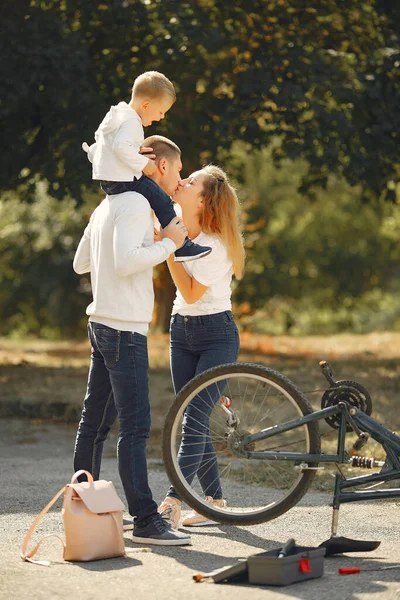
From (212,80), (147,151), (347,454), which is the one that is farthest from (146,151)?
(212,80)

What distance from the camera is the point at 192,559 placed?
4961mm

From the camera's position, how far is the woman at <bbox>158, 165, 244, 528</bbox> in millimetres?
5598

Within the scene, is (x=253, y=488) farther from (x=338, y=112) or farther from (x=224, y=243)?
(x=338, y=112)

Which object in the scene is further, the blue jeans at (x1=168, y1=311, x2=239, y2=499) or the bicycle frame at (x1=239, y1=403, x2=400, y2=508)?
the blue jeans at (x1=168, y1=311, x2=239, y2=499)

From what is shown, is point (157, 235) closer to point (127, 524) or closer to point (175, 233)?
point (175, 233)

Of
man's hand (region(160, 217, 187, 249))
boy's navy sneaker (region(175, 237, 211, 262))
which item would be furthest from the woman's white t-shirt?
man's hand (region(160, 217, 187, 249))

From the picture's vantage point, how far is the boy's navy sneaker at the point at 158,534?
5242 millimetres

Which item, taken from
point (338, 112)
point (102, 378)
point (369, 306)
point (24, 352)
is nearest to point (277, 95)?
point (338, 112)

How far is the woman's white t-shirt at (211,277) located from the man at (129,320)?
1.23 feet

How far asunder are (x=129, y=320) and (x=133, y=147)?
0.82 meters

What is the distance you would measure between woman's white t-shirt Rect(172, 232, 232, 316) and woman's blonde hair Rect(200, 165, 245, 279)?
0.12 feet

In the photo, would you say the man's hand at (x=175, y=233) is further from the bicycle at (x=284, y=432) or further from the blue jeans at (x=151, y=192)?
Result: the bicycle at (x=284, y=432)

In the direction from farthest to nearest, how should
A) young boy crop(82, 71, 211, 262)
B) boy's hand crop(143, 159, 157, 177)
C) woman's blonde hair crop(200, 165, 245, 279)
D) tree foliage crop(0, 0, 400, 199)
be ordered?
tree foliage crop(0, 0, 400, 199)
woman's blonde hair crop(200, 165, 245, 279)
boy's hand crop(143, 159, 157, 177)
young boy crop(82, 71, 211, 262)

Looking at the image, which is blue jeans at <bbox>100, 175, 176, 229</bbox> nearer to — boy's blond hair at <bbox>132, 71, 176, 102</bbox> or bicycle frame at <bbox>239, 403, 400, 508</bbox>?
boy's blond hair at <bbox>132, 71, 176, 102</bbox>
